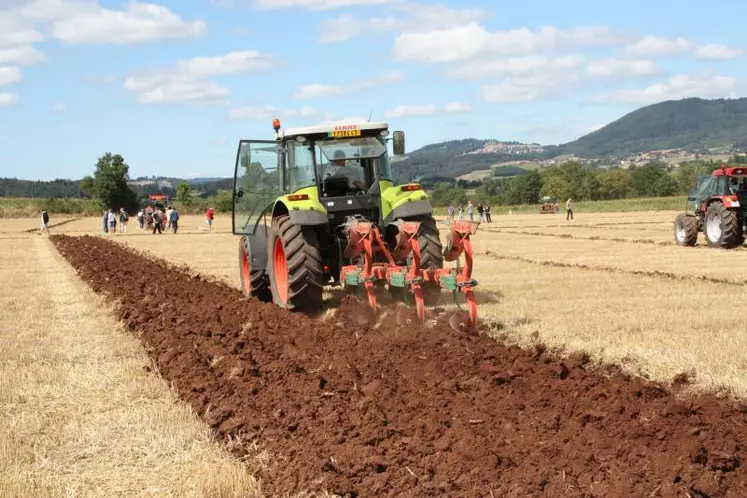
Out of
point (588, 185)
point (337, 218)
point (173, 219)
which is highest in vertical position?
point (337, 218)

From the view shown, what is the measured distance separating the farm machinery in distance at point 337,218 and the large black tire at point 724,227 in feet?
42.3

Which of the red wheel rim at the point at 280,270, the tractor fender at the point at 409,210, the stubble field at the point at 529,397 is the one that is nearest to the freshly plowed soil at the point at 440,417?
the stubble field at the point at 529,397

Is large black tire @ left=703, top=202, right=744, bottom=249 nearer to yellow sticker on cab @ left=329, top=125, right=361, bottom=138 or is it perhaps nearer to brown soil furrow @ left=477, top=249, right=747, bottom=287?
brown soil furrow @ left=477, top=249, right=747, bottom=287

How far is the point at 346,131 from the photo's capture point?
1076 cm

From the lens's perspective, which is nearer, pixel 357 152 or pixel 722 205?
pixel 357 152

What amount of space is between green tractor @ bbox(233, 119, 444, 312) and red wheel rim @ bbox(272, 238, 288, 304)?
0.5 inches

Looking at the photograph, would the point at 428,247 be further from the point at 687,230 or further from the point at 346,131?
the point at 687,230

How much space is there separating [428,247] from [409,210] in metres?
0.52

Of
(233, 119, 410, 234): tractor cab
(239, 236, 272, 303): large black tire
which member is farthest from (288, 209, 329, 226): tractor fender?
(239, 236, 272, 303): large black tire

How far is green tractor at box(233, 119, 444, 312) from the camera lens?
10195 millimetres

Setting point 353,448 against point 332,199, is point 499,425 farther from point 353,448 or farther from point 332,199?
point 332,199

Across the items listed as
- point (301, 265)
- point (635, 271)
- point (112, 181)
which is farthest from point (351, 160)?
point (112, 181)

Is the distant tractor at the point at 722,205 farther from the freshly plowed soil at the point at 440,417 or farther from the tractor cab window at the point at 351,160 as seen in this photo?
the freshly plowed soil at the point at 440,417

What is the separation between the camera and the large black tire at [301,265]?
10.2 m
